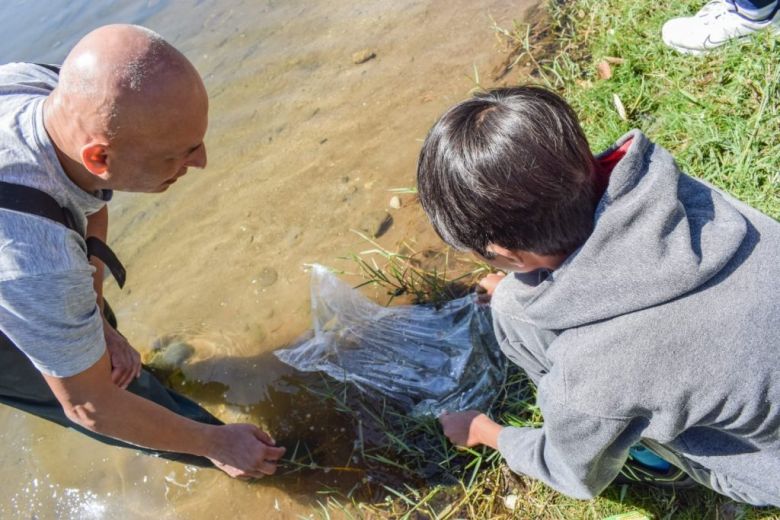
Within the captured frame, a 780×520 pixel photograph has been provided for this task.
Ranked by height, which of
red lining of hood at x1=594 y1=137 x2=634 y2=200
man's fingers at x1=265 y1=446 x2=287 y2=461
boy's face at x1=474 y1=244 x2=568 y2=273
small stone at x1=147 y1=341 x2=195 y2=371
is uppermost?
red lining of hood at x1=594 y1=137 x2=634 y2=200

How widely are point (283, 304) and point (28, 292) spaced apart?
1605 mm

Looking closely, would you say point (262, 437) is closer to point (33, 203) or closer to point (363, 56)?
point (33, 203)

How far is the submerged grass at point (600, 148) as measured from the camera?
214 centimetres

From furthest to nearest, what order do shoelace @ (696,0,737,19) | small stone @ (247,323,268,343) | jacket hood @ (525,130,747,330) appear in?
1. small stone @ (247,323,268,343)
2. shoelace @ (696,0,737,19)
3. jacket hood @ (525,130,747,330)

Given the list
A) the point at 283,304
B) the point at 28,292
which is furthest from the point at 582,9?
the point at 28,292

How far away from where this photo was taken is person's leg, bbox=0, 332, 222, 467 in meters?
1.98

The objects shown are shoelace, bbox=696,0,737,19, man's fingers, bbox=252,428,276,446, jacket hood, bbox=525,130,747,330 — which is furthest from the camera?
shoelace, bbox=696,0,737,19

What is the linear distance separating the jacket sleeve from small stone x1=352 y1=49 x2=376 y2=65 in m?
3.09

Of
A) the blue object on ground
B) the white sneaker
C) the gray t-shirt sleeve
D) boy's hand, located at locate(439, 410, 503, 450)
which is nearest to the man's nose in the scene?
the gray t-shirt sleeve

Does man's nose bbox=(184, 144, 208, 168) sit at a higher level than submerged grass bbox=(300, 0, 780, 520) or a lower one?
higher

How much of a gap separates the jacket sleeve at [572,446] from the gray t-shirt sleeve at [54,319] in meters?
1.26

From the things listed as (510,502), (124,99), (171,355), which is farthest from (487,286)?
(171,355)

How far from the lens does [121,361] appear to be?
223cm

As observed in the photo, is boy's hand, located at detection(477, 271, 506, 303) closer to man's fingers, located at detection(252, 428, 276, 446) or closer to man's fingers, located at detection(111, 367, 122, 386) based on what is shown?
man's fingers, located at detection(252, 428, 276, 446)
